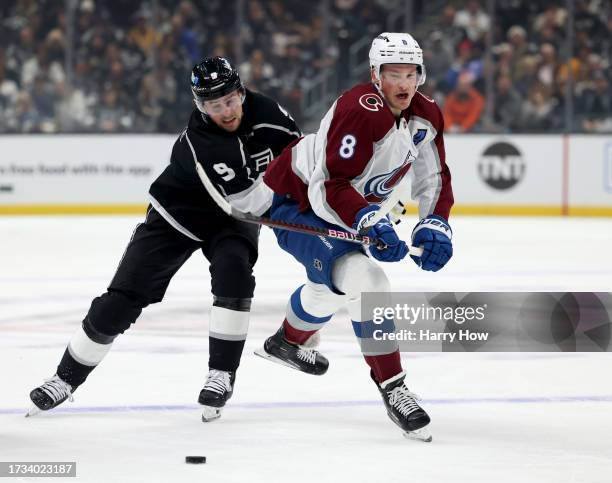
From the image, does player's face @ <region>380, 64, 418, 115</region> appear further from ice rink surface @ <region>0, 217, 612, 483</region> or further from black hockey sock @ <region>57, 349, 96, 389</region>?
black hockey sock @ <region>57, 349, 96, 389</region>

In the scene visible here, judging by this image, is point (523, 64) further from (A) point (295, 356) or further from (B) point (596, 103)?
(A) point (295, 356)

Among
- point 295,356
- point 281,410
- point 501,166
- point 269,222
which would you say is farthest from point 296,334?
point 501,166

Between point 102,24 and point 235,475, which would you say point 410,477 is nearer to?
point 235,475

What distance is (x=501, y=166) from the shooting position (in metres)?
11.0

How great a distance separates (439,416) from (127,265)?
3.30 feet

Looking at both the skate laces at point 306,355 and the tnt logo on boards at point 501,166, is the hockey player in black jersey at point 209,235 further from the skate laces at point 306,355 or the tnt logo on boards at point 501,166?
the tnt logo on boards at point 501,166

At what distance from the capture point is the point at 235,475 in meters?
2.97

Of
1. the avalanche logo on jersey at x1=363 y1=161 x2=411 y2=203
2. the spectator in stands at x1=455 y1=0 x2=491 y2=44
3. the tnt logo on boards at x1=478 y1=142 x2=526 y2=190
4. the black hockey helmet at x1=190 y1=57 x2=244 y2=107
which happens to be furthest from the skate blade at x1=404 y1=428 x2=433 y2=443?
the spectator in stands at x1=455 y1=0 x2=491 y2=44

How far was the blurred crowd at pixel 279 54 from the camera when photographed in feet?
36.7

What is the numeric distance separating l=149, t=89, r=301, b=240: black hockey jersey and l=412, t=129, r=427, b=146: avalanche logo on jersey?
0.47 m

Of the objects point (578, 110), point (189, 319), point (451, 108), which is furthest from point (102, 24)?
point (189, 319)

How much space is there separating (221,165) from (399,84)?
0.61 m

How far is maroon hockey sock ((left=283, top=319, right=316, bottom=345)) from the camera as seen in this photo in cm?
418

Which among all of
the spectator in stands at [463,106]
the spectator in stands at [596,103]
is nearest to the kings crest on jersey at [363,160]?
the spectator in stands at [463,106]
